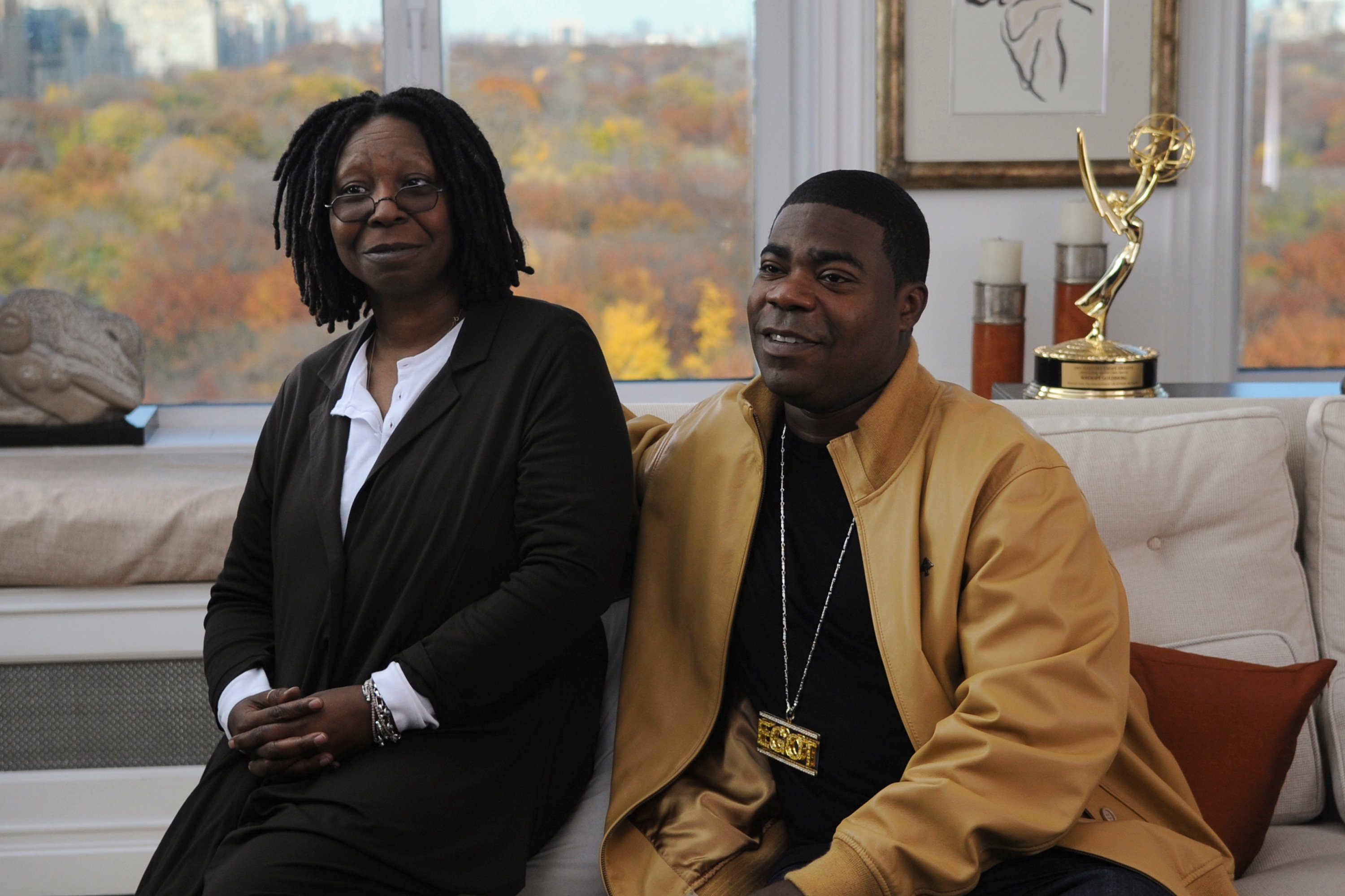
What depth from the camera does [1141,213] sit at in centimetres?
280

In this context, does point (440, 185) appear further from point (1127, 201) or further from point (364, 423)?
point (1127, 201)

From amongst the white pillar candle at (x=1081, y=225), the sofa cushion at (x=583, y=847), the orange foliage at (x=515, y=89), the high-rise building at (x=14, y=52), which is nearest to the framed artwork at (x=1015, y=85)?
the white pillar candle at (x=1081, y=225)

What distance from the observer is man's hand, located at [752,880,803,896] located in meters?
1.28

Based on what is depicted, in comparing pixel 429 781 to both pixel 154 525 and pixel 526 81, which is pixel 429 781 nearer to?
pixel 154 525

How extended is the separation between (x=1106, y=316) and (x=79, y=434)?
201cm

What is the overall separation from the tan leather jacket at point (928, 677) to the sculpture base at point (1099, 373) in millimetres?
892

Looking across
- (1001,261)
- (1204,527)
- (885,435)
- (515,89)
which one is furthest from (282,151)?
(1204,527)

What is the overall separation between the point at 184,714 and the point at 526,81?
4.95 ft

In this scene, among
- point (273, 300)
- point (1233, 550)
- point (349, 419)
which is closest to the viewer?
point (349, 419)

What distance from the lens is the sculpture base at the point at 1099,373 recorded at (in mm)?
2342

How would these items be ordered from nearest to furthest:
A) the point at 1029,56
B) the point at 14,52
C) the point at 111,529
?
the point at 111,529, the point at 1029,56, the point at 14,52

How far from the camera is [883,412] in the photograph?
148cm

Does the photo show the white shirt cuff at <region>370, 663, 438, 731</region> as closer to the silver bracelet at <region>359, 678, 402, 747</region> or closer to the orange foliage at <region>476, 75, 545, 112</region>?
the silver bracelet at <region>359, 678, 402, 747</region>

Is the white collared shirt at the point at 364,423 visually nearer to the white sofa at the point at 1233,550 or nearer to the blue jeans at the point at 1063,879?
the white sofa at the point at 1233,550
